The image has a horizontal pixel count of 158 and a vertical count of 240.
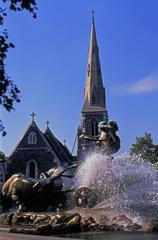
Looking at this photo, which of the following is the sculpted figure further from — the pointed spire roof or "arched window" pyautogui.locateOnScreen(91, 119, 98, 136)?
the pointed spire roof

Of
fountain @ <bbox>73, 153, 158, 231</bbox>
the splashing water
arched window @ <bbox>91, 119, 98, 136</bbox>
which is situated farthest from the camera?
arched window @ <bbox>91, 119, 98, 136</bbox>

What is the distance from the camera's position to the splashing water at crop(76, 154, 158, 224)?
1117 cm

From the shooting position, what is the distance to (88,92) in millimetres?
72875

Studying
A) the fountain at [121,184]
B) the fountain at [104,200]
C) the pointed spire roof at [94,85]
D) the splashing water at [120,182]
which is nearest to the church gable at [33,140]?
the pointed spire roof at [94,85]

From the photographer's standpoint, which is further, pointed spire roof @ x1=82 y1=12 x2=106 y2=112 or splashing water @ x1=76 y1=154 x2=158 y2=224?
pointed spire roof @ x1=82 y1=12 x2=106 y2=112

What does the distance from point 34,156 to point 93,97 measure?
643 inches

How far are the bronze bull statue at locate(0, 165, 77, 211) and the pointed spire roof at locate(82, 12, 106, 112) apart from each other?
5819 centimetres

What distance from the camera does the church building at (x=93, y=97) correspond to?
69062 mm

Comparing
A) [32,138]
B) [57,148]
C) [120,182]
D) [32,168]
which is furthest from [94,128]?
[120,182]

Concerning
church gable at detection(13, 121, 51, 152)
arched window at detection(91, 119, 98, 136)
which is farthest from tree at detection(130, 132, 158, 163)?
arched window at detection(91, 119, 98, 136)

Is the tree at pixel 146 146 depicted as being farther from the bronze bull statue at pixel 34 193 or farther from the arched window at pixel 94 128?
the bronze bull statue at pixel 34 193

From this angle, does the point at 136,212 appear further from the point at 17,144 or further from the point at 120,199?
the point at 17,144

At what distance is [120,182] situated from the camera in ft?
41.0

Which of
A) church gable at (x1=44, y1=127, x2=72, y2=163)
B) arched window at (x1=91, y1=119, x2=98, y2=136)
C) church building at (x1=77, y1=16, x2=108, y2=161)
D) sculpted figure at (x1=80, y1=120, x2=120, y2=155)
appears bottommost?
sculpted figure at (x1=80, y1=120, x2=120, y2=155)
